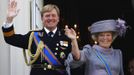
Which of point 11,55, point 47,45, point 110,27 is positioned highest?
point 110,27

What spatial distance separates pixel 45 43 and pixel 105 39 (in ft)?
2.01

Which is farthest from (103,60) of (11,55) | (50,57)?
(11,55)

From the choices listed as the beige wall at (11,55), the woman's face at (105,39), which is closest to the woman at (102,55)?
the woman's face at (105,39)

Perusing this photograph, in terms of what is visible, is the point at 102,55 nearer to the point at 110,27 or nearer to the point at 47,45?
the point at 110,27

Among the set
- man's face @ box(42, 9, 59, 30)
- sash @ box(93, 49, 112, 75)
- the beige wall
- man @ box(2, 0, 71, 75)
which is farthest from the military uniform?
the beige wall

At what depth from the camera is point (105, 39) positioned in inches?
192

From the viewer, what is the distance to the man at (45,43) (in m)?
4.52

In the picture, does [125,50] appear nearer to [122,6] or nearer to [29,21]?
[122,6]

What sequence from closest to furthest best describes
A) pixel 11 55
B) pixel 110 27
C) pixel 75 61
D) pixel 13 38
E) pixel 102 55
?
pixel 13 38
pixel 75 61
pixel 102 55
pixel 110 27
pixel 11 55

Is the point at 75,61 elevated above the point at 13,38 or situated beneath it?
situated beneath

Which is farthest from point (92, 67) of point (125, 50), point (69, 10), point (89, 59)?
point (69, 10)

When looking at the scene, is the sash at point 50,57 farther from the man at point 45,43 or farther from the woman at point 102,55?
the woman at point 102,55

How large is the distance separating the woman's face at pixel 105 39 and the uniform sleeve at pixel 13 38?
735 millimetres

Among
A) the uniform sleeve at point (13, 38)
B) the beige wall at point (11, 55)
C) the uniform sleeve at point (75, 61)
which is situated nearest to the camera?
the uniform sleeve at point (13, 38)
